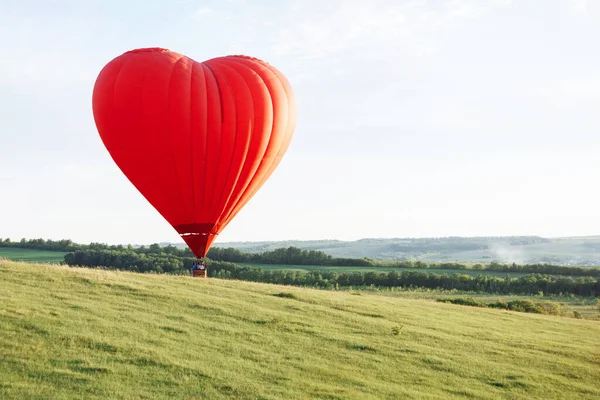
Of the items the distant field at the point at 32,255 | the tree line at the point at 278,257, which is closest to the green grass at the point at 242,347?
the distant field at the point at 32,255

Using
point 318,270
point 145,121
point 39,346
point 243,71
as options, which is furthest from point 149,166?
point 318,270

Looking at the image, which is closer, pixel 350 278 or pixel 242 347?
pixel 242 347

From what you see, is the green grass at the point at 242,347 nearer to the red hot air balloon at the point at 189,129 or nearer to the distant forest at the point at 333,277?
the red hot air balloon at the point at 189,129

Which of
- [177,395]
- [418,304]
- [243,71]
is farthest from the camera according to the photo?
[418,304]

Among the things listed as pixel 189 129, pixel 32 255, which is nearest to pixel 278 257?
pixel 32 255

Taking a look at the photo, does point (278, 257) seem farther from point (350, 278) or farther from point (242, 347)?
point (242, 347)

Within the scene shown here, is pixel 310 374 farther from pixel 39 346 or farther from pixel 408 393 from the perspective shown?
pixel 39 346
